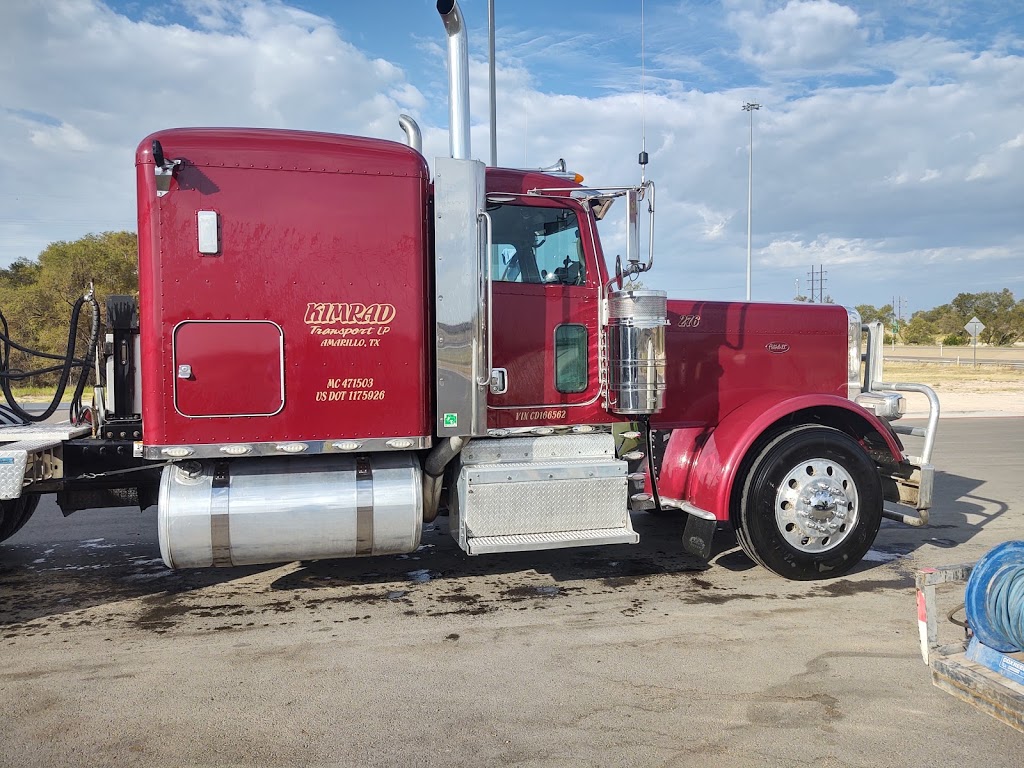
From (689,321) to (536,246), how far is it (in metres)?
1.33

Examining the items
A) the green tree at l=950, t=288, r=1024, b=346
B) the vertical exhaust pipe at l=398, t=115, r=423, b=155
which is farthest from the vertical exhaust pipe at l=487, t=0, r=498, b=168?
the green tree at l=950, t=288, r=1024, b=346

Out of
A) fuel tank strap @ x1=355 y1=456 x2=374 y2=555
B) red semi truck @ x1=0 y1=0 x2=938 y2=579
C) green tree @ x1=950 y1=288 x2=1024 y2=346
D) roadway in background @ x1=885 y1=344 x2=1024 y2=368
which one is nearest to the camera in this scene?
red semi truck @ x1=0 y1=0 x2=938 y2=579

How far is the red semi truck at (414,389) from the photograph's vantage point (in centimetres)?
439

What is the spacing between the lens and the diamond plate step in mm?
4730

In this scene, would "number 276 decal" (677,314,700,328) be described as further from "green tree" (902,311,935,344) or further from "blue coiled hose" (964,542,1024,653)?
"green tree" (902,311,935,344)

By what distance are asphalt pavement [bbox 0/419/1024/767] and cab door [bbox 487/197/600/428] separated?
128 cm

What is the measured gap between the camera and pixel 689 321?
18.6ft

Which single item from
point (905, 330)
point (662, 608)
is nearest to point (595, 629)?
point (662, 608)

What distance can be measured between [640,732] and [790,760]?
0.60 metres

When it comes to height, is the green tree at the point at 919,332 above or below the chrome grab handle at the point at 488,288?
above

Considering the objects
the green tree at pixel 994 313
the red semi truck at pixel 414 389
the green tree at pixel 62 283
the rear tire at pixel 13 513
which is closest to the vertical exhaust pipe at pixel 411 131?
the red semi truck at pixel 414 389

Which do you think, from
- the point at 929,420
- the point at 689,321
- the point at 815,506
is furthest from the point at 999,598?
the point at 689,321

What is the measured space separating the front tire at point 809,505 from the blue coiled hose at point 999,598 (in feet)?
5.86

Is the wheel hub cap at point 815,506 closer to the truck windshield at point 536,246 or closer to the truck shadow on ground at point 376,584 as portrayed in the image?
the truck shadow on ground at point 376,584
